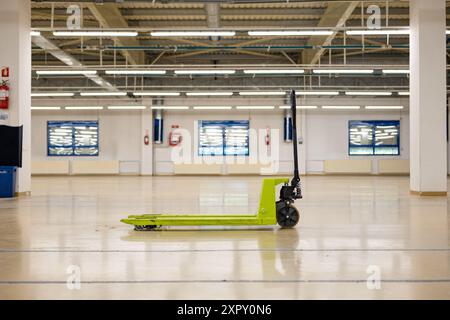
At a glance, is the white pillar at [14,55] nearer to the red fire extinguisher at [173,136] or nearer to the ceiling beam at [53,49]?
the ceiling beam at [53,49]

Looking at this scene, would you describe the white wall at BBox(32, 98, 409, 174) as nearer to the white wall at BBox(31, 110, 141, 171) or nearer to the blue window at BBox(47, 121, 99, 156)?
the white wall at BBox(31, 110, 141, 171)

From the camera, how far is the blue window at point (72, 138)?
920 inches

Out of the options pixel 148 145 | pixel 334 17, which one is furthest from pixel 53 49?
pixel 148 145

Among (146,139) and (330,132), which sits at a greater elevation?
→ (330,132)

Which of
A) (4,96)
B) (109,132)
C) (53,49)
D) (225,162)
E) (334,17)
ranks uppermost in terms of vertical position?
(334,17)

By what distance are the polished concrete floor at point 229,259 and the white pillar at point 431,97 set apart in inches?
164

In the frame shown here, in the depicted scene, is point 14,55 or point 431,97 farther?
point 431,97

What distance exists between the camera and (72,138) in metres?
23.5

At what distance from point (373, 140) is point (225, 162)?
800 cm

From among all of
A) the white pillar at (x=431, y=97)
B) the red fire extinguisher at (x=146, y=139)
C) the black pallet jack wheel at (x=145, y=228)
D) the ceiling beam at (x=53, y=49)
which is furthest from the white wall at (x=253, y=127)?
the black pallet jack wheel at (x=145, y=228)

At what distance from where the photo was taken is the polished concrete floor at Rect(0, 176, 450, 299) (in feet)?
9.18

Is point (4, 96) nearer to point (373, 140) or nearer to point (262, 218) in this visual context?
point (262, 218)

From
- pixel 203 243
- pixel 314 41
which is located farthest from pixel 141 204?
pixel 314 41

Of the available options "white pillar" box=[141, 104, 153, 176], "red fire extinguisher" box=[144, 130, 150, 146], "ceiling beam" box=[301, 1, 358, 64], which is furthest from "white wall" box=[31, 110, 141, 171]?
"ceiling beam" box=[301, 1, 358, 64]
